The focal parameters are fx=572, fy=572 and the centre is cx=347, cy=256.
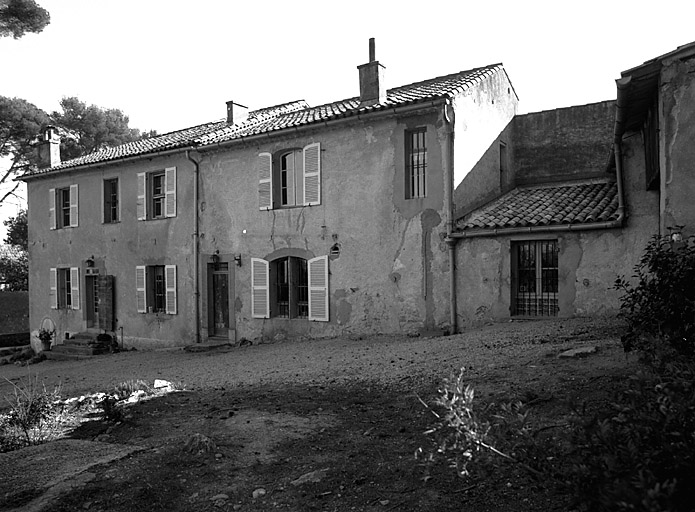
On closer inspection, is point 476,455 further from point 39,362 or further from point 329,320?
point 39,362

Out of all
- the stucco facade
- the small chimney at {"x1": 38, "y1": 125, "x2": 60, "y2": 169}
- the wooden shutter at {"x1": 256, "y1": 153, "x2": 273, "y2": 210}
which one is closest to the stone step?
the stucco facade

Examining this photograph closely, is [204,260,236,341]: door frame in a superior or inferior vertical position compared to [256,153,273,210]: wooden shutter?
inferior

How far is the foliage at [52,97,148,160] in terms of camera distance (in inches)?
1228

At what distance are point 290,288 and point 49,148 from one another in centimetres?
1304

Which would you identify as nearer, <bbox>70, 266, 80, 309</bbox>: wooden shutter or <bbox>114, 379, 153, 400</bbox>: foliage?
<bbox>114, 379, 153, 400</bbox>: foliage

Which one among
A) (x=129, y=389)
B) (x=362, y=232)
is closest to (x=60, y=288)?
(x=362, y=232)

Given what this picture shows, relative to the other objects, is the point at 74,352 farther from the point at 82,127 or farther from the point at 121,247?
the point at 82,127

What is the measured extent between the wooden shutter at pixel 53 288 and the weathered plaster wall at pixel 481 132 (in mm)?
14895

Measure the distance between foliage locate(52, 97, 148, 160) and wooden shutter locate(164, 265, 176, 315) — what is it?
1845 cm

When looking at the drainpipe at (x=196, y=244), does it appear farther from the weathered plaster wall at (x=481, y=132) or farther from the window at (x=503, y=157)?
the window at (x=503, y=157)

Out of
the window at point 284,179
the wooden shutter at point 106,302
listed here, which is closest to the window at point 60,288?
the wooden shutter at point 106,302

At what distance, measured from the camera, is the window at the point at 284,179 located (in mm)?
13992

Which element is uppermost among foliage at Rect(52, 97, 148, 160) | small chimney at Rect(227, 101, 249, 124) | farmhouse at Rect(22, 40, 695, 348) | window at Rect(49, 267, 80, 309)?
foliage at Rect(52, 97, 148, 160)

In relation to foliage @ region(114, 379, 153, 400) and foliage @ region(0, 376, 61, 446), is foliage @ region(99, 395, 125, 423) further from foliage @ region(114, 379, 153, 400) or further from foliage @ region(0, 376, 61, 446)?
foliage @ region(114, 379, 153, 400)
